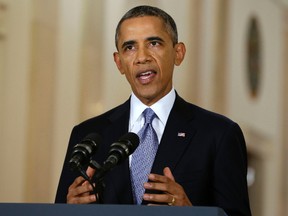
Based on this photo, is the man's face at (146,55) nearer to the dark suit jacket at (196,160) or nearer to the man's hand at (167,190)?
the dark suit jacket at (196,160)

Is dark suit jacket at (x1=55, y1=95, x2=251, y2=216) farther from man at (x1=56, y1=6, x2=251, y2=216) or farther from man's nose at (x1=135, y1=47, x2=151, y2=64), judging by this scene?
man's nose at (x1=135, y1=47, x2=151, y2=64)

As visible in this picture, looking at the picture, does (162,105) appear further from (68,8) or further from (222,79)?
(222,79)

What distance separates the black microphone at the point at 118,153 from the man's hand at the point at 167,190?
94mm

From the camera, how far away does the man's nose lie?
307 centimetres

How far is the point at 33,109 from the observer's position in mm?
6672

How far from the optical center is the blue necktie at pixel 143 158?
121 inches

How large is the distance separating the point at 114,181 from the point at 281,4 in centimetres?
923

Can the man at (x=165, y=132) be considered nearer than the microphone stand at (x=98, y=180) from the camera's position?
No

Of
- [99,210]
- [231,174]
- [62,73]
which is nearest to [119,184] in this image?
[231,174]

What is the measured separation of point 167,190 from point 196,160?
0.30m

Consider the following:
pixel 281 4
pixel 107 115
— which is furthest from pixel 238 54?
pixel 107 115

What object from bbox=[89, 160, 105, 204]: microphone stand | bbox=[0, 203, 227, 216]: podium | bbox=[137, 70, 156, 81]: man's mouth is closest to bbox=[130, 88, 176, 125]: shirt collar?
bbox=[137, 70, 156, 81]: man's mouth

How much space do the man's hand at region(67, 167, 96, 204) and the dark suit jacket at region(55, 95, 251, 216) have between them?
0.64ft

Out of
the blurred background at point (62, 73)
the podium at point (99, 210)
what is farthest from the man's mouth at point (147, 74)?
the blurred background at point (62, 73)
